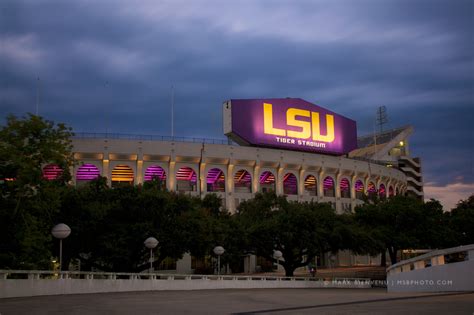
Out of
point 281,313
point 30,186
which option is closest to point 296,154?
point 30,186

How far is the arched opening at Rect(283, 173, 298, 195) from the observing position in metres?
81.8

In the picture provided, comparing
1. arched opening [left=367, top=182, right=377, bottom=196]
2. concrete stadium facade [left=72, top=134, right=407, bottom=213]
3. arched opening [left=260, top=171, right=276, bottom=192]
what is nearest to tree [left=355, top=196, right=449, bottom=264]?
concrete stadium facade [left=72, top=134, right=407, bottom=213]

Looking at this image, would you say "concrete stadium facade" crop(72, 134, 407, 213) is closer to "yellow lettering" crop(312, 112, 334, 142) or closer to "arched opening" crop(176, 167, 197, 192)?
"arched opening" crop(176, 167, 197, 192)

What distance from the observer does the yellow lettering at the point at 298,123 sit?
78562 millimetres

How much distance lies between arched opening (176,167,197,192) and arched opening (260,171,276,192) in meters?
11.3

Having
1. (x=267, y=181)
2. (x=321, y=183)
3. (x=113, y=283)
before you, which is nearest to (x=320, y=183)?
(x=321, y=183)

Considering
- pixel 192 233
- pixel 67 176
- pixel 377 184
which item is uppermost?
pixel 377 184

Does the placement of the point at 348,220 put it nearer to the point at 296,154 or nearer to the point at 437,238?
the point at 437,238

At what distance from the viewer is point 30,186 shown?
2423cm

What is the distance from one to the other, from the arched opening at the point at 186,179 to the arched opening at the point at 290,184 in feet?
50.8

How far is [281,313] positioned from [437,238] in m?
52.9

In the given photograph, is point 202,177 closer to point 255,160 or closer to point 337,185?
point 255,160

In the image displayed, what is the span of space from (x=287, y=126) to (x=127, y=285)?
5295 cm

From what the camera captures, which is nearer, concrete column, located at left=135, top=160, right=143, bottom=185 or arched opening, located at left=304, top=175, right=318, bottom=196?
concrete column, located at left=135, top=160, right=143, bottom=185
